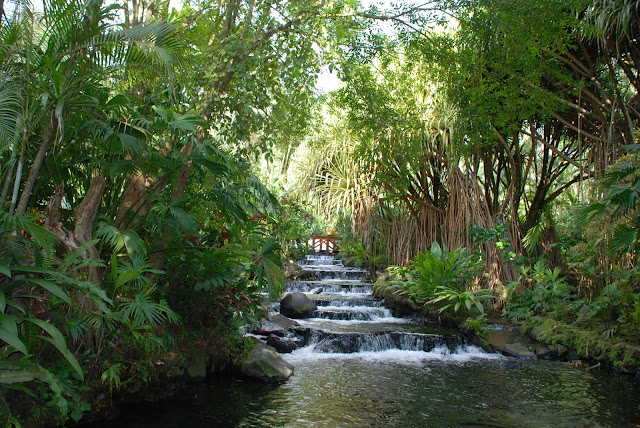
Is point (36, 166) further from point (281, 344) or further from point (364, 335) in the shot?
point (364, 335)

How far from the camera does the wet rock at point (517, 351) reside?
252 inches

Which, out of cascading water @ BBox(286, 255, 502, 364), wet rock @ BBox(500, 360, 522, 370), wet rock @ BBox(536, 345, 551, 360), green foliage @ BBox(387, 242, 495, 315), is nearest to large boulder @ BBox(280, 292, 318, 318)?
cascading water @ BBox(286, 255, 502, 364)

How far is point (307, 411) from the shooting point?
4.29m

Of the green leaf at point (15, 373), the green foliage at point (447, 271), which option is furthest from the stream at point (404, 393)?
the green leaf at point (15, 373)

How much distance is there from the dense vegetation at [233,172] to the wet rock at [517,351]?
1.95ft

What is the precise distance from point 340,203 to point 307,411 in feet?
23.1

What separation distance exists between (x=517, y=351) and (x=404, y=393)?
92.4 inches

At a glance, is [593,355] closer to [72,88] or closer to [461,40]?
[461,40]

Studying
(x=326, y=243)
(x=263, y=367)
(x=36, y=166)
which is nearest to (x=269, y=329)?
(x=263, y=367)

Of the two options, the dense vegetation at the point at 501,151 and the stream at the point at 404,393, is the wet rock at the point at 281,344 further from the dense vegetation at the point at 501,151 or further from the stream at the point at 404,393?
the dense vegetation at the point at 501,151

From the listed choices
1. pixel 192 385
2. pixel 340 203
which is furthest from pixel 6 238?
pixel 340 203

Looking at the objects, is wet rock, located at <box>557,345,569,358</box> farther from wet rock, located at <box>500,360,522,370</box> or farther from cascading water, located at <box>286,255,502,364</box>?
cascading water, located at <box>286,255,502,364</box>

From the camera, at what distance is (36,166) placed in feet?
11.1

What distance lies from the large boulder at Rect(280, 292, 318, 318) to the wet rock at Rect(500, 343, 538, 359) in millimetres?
3156
